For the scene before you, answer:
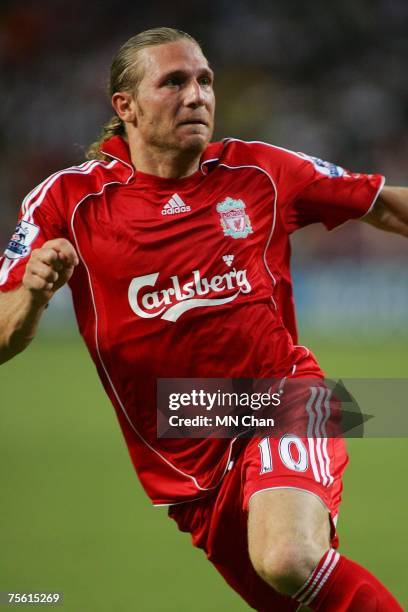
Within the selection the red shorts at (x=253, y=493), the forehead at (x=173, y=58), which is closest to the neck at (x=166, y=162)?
the forehead at (x=173, y=58)

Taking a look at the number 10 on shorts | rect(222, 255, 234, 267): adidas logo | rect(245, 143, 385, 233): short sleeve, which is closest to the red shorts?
the number 10 on shorts

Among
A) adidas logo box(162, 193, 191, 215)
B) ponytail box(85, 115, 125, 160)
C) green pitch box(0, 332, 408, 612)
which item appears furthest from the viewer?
green pitch box(0, 332, 408, 612)

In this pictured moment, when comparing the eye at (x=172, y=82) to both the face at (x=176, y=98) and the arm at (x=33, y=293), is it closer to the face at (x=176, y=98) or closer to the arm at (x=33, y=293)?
the face at (x=176, y=98)

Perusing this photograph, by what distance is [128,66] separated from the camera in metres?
3.62

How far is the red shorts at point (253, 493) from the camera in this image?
3.04m

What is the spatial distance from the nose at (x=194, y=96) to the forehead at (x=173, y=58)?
2.5 inches

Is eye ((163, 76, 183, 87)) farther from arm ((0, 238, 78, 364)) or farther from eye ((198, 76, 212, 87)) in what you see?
arm ((0, 238, 78, 364))

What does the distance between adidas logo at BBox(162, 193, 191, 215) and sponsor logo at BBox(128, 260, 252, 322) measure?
24cm

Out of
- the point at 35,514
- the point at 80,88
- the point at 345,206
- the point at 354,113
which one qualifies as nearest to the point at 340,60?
the point at 354,113

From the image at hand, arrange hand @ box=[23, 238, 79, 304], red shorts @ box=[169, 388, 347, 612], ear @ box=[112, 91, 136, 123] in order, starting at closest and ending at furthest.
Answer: hand @ box=[23, 238, 79, 304], red shorts @ box=[169, 388, 347, 612], ear @ box=[112, 91, 136, 123]

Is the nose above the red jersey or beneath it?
above

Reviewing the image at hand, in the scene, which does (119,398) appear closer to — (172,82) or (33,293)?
(33,293)

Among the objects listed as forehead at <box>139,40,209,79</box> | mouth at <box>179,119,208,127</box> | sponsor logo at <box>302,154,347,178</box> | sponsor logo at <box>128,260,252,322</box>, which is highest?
forehead at <box>139,40,209,79</box>

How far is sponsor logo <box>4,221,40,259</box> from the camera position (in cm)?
332
